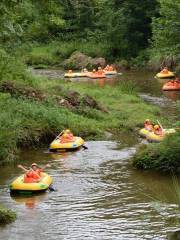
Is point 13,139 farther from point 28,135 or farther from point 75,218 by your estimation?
point 75,218

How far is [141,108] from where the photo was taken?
24.1 metres

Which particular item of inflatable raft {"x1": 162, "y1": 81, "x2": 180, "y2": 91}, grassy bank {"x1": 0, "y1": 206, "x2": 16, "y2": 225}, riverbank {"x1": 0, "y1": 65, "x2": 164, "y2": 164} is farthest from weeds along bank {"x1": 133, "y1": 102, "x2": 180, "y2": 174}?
inflatable raft {"x1": 162, "y1": 81, "x2": 180, "y2": 91}

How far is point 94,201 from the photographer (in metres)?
13.4

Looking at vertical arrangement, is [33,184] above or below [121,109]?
above

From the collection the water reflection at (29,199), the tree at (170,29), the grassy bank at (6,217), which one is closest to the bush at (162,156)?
the water reflection at (29,199)

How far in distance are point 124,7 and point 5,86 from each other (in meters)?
25.2

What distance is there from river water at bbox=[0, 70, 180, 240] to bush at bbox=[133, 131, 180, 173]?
0.89ft

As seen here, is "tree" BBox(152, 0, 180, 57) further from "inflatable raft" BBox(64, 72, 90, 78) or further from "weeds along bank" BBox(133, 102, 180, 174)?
"weeds along bank" BBox(133, 102, 180, 174)

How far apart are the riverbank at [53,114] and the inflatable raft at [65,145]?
70 cm

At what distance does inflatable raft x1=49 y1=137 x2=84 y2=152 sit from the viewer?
18.1m

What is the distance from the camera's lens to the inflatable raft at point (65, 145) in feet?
59.3

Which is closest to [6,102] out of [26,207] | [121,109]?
[121,109]

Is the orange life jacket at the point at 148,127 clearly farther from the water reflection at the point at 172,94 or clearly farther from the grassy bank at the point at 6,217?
the grassy bank at the point at 6,217

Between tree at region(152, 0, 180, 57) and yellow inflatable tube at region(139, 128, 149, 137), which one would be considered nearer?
yellow inflatable tube at region(139, 128, 149, 137)
